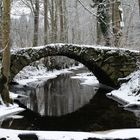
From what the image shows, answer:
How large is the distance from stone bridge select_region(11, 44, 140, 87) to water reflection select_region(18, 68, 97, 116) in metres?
1.48

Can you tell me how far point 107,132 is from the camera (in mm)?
11805

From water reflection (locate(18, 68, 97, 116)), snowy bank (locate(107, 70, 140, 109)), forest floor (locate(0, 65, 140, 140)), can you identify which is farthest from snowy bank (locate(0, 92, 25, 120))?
snowy bank (locate(107, 70, 140, 109))

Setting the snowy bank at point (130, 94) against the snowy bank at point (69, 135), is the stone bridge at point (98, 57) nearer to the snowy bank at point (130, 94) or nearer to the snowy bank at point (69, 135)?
the snowy bank at point (130, 94)

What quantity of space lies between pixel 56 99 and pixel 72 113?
4023mm

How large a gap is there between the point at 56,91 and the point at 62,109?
650cm

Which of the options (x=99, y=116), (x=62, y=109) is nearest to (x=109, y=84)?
(x=62, y=109)

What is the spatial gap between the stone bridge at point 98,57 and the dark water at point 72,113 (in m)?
1.29

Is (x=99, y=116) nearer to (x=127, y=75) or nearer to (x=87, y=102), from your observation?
(x=87, y=102)

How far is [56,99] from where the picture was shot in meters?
20.2

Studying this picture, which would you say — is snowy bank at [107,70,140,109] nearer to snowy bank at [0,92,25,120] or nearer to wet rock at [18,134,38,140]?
snowy bank at [0,92,25,120]

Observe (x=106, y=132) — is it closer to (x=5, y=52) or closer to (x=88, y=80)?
(x=5, y=52)

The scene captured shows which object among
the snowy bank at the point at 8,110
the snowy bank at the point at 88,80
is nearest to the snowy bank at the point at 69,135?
the snowy bank at the point at 8,110

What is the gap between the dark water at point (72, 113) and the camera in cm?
1345

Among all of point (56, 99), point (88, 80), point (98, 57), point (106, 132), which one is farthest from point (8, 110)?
point (88, 80)
